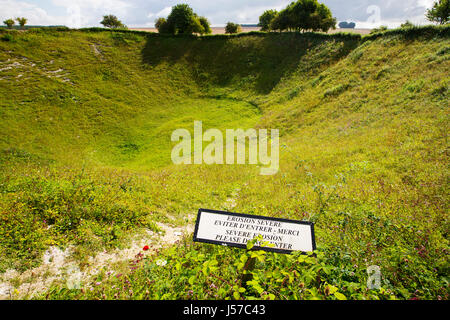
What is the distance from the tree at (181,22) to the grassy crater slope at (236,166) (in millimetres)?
7921

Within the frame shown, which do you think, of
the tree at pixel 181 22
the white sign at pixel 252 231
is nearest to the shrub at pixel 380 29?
the tree at pixel 181 22

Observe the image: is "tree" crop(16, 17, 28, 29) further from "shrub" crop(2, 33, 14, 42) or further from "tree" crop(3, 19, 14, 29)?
"shrub" crop(2, 33, 14, 42)

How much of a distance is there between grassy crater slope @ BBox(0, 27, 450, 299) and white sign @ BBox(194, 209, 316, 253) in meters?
0.35

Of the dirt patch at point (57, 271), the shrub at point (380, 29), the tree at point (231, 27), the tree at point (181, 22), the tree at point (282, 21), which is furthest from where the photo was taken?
the tree at point (231, 27)

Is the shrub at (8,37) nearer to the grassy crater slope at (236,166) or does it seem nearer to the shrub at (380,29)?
the grassy crater slope at (236,166)

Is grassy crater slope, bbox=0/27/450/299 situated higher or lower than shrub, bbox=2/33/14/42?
lower

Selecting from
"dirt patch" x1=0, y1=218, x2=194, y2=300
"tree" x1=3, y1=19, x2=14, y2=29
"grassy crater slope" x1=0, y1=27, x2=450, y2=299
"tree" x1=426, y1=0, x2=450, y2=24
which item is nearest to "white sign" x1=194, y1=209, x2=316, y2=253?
"grassy crater slope" x1=0, y1=27, x2=450, y2=299

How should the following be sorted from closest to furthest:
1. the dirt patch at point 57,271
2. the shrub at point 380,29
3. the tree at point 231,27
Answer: the dirt patch at point 57,271 → the shrub at point 380,29 → the tree at point 231,27

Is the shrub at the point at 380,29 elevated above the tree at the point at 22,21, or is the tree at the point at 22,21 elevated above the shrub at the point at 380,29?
the tree at the point at 22,21

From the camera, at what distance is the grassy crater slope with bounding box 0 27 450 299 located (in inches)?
193

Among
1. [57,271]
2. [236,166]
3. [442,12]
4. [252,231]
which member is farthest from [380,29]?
[57,271]

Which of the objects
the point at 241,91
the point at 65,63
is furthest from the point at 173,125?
the point at 65,63

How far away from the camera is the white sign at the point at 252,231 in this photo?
14.4ft
